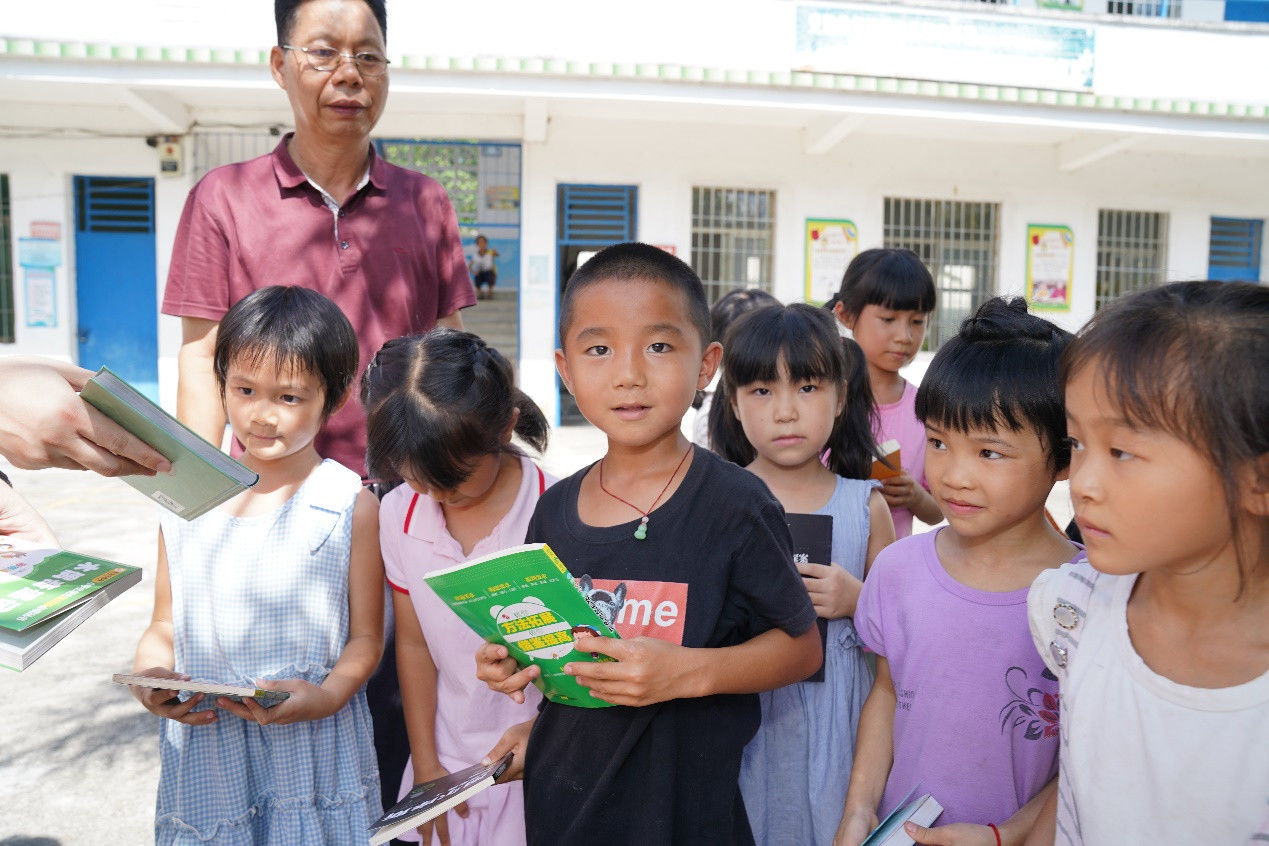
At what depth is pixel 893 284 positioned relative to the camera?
2.62m

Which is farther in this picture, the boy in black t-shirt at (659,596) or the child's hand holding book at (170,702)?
the child's hand holding book at (170,702)

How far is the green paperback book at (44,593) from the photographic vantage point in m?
1.17

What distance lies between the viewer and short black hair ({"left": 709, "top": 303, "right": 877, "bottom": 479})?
1.92m

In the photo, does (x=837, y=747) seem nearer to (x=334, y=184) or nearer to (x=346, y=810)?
(x=346, y=810)

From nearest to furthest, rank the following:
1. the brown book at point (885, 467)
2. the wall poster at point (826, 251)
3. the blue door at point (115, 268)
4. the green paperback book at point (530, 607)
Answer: the green paperback book at point (530, 607) → the brown book at point (885, 467) → the blue door at point (115, 268) → the wall poster at point (826, 251)

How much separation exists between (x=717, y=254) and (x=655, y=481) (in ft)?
28.4

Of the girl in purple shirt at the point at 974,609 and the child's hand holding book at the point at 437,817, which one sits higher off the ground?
the girl in purple shirt at the point at 974,609

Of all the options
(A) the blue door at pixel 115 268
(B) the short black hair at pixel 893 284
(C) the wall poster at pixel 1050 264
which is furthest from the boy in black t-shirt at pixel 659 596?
(C) the wall poster at pixel 1050 264

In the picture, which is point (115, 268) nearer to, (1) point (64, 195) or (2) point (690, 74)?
(1) point (64, 195)

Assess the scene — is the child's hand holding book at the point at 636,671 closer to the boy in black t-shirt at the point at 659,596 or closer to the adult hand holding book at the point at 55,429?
the boy in black t-shirt at the point at 659,596

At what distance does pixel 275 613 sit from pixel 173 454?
64 centimetres

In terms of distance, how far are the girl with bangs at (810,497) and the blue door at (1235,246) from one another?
10845 millimetres

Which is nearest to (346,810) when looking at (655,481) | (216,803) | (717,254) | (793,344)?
(216,803)

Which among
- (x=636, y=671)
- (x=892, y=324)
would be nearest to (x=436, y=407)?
(x=636, y=671)
